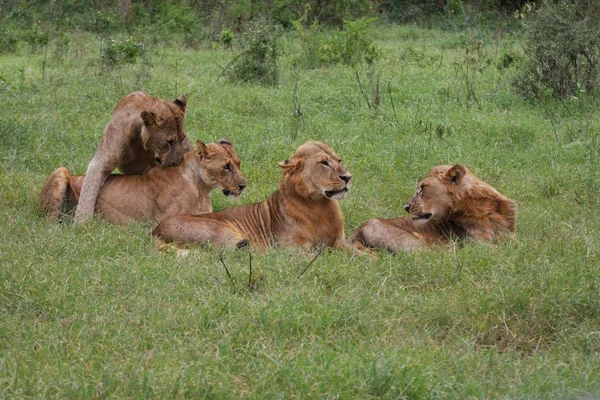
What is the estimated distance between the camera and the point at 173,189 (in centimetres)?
754

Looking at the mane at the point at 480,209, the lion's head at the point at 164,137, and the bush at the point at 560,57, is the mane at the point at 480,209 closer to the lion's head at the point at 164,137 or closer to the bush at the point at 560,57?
the lion's head at the point at 164,137

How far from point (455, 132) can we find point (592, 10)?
20.4 ft

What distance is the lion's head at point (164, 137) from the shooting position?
763cm

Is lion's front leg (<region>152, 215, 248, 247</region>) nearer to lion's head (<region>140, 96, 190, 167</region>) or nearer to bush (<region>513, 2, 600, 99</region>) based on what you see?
lion's head (<region>140, 96, 190, 167</region>)

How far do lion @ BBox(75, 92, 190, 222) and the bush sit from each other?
16.1 ft

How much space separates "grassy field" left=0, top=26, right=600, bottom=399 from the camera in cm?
439

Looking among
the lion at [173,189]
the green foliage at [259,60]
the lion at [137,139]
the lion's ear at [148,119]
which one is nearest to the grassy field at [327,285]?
the lion at [173,189]

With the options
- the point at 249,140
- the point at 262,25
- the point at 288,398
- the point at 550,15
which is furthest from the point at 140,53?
the point at 288,398

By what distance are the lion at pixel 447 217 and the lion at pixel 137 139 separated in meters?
1.56

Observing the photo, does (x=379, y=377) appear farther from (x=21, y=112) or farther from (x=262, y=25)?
(x=262, y=25)

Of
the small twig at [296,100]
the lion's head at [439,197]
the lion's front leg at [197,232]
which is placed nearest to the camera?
the lion's front leg at [197,232]

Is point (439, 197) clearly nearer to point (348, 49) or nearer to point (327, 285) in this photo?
point (327, 285)

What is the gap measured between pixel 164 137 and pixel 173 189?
0.41 meters

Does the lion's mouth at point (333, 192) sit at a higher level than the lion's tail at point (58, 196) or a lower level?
higher
